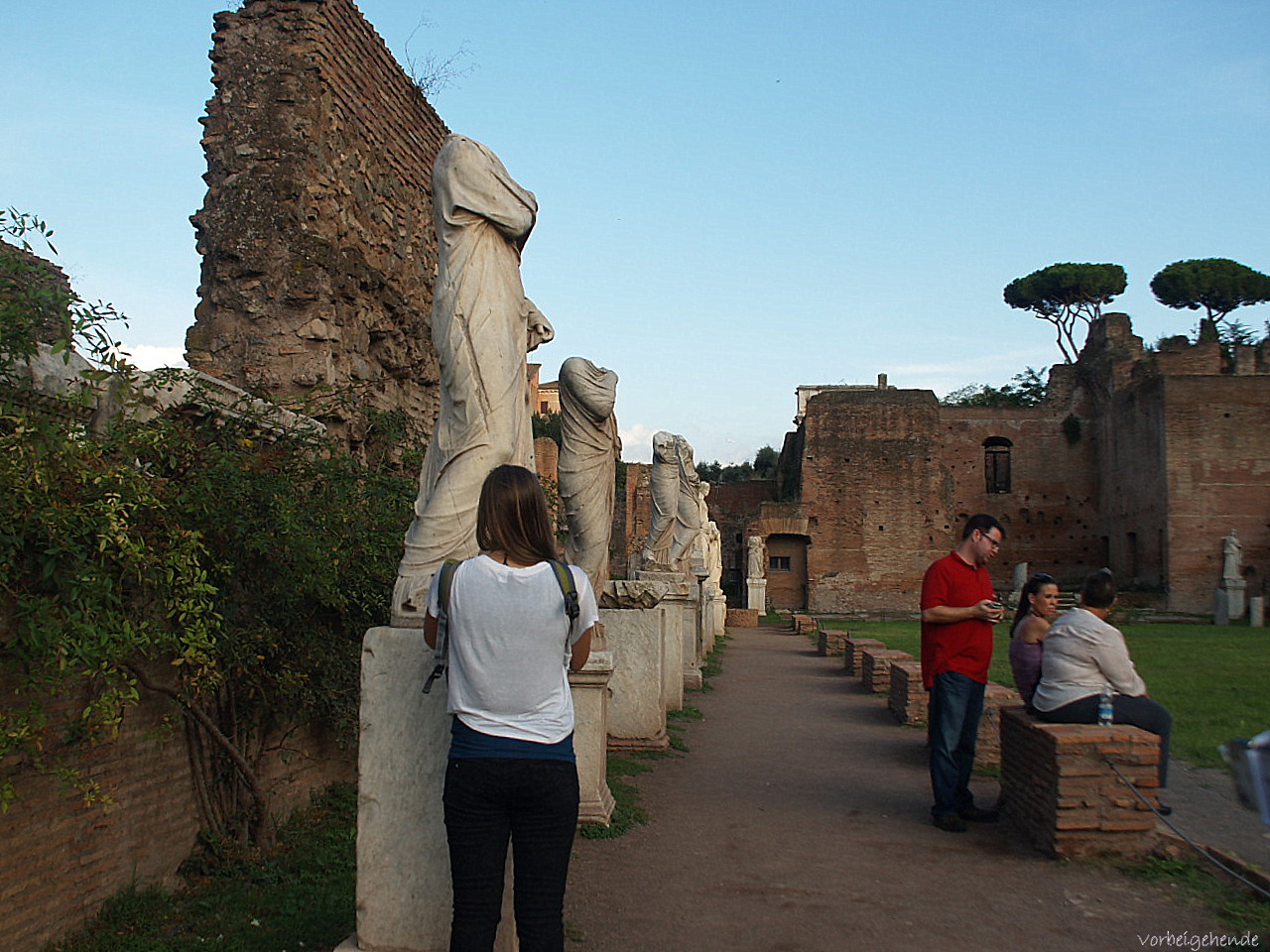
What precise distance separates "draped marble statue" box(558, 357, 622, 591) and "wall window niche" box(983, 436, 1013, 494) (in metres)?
35.1

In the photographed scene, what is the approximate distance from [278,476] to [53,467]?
1.38 meters

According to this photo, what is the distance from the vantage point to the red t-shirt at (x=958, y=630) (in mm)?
5344

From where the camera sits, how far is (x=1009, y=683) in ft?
36.1

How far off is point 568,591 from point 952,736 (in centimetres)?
327

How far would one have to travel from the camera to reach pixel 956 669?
210 inches

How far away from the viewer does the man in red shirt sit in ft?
17.3

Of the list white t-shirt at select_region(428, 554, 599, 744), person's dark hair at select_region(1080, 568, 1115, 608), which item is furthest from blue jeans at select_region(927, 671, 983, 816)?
white t-shirt at select_region(428, 554, 599, 744)

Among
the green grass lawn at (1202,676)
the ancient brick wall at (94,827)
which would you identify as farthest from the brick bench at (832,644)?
the ancient brick wall at (94,827)

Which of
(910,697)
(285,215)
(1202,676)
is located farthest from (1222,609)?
(285,215)

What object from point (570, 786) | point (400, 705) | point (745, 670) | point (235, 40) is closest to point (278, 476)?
point (400, 705)

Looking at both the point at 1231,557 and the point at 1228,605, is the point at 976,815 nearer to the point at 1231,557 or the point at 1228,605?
the point at 1228,605

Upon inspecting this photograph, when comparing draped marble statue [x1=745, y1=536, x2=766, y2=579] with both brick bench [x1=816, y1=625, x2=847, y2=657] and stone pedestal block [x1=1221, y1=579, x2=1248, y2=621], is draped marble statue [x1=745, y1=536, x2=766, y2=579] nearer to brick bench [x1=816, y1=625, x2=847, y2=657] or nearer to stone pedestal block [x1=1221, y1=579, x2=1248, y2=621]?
Answer: stone pedestal block [x1=1221, y1=579, x2=1248, y2=621]

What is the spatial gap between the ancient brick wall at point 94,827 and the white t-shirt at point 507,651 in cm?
186

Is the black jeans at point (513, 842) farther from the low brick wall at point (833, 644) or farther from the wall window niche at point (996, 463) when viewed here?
the wall window niche at point (996, 463)
